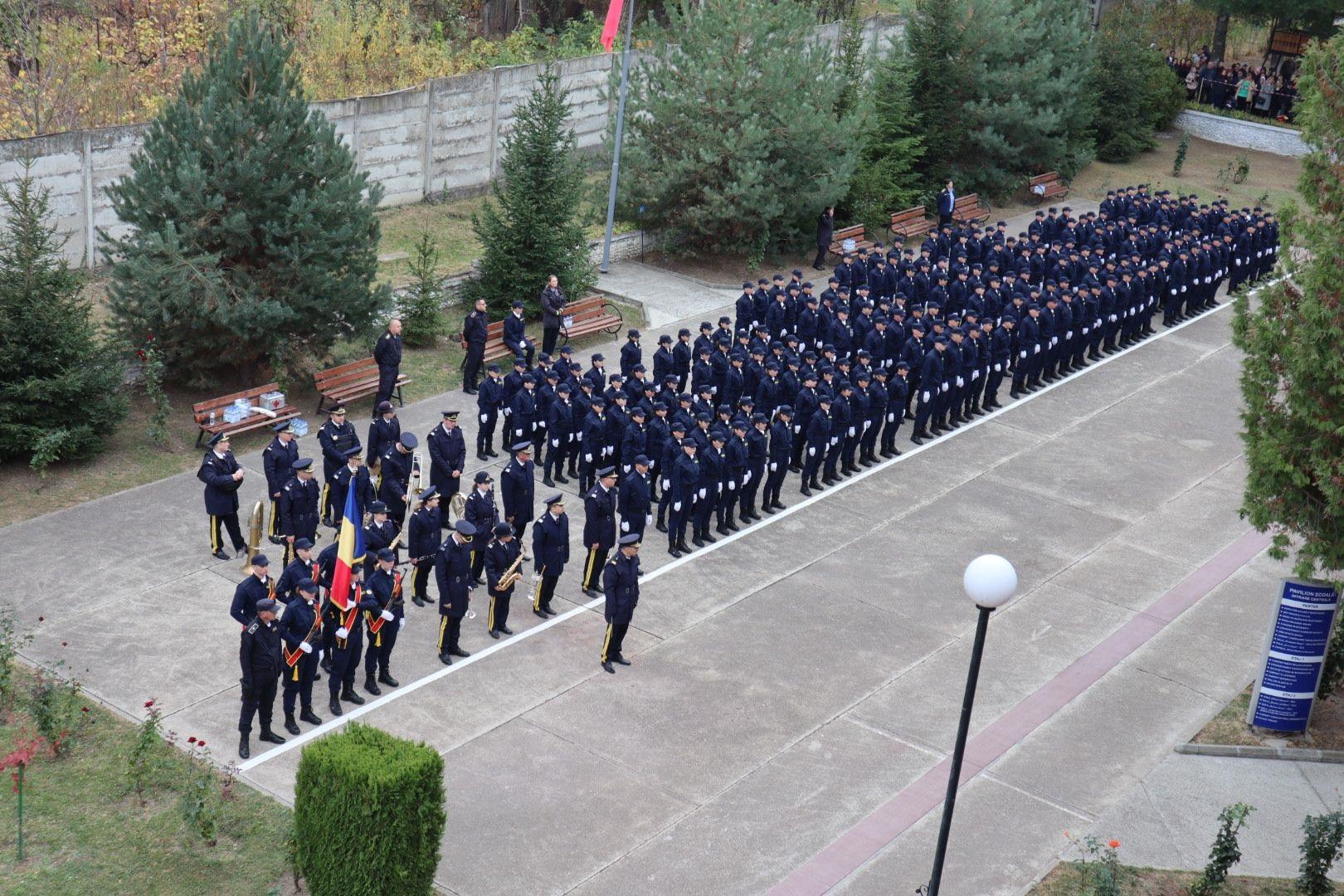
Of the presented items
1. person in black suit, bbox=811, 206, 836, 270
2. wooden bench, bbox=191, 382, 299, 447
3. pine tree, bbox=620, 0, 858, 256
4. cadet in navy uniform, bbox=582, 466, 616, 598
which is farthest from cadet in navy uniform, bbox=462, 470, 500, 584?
person in black suit, bbox=811, 206, 836, 270

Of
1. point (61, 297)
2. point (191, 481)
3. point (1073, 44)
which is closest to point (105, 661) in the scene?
point (191, 481)

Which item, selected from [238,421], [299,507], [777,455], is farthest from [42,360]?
[777,455]

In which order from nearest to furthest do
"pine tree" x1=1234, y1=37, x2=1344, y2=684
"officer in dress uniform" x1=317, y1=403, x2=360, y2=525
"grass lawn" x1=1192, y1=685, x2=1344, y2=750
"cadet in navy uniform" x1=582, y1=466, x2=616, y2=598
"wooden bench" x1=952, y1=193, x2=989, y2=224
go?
"pine tree" x1=1234, y1=37, x2=1344, y2=684 < "grass lawn" x1=1192, y1=685, x2=1344, y2=750 < "cadet in navy uniform" x1=582, y1=466, x2=616, y2=598 < "officer in dress uniform" x1=317, y1=403, x2=360, y2=525 < "wooden bench" x1=952, y1=193, x2=989, y2=224

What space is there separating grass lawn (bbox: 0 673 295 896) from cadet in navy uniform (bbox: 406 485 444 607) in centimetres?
Answer: 325

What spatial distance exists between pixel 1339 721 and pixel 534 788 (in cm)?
786

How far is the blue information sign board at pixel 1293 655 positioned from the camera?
1317 cm

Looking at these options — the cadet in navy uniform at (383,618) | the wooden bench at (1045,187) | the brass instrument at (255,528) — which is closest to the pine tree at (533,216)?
the brass instrument at (255,528)

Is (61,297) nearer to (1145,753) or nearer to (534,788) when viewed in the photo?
(534,788)

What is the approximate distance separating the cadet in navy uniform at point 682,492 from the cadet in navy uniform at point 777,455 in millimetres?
1328

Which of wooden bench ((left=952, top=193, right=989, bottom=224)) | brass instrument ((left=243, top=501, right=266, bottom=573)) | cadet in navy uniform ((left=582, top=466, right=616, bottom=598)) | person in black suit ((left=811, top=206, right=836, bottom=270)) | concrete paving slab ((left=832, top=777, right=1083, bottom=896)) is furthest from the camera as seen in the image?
wooden bench ((left=952, top=193, right=989, bottom=224))

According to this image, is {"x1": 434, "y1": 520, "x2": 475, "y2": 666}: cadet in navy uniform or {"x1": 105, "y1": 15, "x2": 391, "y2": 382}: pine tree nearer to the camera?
{"x1": 434, "y1": 520, "x2": 475, "y2": 666}: cadet in navy uniform

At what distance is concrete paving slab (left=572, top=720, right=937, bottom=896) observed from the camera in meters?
10.8

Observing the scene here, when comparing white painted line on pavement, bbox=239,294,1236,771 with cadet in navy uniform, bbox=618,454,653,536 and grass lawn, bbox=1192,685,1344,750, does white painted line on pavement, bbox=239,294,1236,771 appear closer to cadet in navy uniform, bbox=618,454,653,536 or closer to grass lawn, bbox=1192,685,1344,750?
cadet in navy uniform, bbox=618,454,653,536

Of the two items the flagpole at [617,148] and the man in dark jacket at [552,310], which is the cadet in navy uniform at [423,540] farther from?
the flagpole at [617,148]
